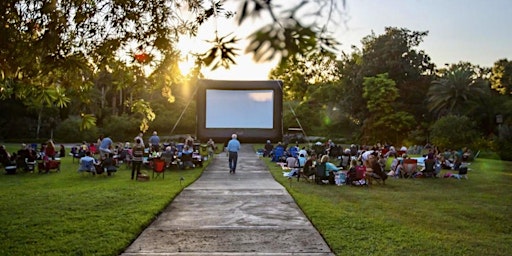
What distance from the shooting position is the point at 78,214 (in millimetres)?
9008

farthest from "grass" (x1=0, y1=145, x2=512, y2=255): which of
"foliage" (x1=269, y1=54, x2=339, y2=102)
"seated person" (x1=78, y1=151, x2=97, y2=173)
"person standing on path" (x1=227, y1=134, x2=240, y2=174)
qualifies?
"foliage" (x1=269, y1=54, x2=339, y2=102)

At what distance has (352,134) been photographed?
5350 centimetres

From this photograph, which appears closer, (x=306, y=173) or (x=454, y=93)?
(x=306, y=173)

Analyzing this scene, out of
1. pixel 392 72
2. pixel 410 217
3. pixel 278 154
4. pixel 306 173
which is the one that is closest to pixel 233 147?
pixel 306 173

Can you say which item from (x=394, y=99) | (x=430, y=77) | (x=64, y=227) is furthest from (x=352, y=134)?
(x=64, y=227)

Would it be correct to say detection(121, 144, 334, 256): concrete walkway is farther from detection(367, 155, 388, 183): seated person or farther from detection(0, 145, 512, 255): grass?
detection(367, 155, 388, 183): seated person

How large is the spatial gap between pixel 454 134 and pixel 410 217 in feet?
101

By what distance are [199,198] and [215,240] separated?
4.38 m

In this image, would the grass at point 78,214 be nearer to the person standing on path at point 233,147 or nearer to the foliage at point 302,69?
the person standing on path at point 233,147

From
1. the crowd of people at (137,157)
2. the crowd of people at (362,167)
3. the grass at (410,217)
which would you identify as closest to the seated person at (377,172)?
the crowd of people at (362,167)

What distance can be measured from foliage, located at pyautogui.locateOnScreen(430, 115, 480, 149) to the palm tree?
9951 millimetres

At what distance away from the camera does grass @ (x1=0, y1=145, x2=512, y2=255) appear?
268 inches

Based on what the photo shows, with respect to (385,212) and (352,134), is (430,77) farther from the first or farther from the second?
(385,212)

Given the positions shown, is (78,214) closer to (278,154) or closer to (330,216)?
(330,216)
